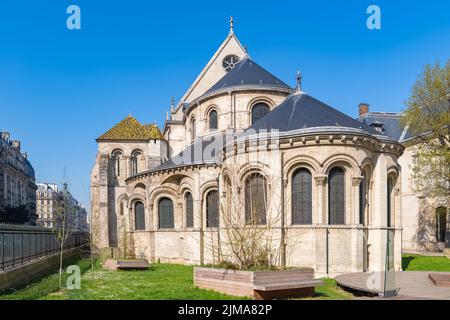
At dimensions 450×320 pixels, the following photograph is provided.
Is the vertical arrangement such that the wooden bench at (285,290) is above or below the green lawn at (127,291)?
above

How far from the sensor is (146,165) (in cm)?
3372

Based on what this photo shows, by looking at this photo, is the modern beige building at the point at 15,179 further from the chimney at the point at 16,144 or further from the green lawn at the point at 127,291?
the green lawn at the point at 127,291

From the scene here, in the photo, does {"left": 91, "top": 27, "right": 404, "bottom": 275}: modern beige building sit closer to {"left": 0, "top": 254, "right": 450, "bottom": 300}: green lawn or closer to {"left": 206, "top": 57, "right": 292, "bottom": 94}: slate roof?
{"left": 206, "top": 57, "right": 292, "bottom": 94}: slate roof

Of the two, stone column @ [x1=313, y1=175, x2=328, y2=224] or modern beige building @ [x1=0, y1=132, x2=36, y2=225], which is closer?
stone column @ [x1=313, y1=175, x2=328, y2=224]

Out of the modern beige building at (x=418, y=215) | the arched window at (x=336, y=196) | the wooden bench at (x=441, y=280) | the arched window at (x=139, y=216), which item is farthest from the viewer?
the modern beige building at (x=418, y=215)

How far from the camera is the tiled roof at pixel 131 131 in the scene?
3598cm

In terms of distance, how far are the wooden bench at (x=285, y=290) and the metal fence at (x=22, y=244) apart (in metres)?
9.15

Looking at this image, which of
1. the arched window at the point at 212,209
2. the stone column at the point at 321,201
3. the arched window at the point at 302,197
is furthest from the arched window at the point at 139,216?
the stone column at the point at 321,201

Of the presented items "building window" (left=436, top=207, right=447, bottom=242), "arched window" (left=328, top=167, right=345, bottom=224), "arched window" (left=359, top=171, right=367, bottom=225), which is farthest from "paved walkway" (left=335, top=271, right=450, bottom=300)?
"building window" (left=436, top=207, right=447, bottom=242)

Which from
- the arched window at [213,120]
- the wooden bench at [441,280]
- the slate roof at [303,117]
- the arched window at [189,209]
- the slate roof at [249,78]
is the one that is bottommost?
the wooden bench at [441,280]

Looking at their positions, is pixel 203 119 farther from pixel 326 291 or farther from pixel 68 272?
pixel 326 291

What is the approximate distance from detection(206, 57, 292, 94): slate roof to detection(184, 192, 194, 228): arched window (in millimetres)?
8509

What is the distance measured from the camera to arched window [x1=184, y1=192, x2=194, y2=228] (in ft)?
78.3
